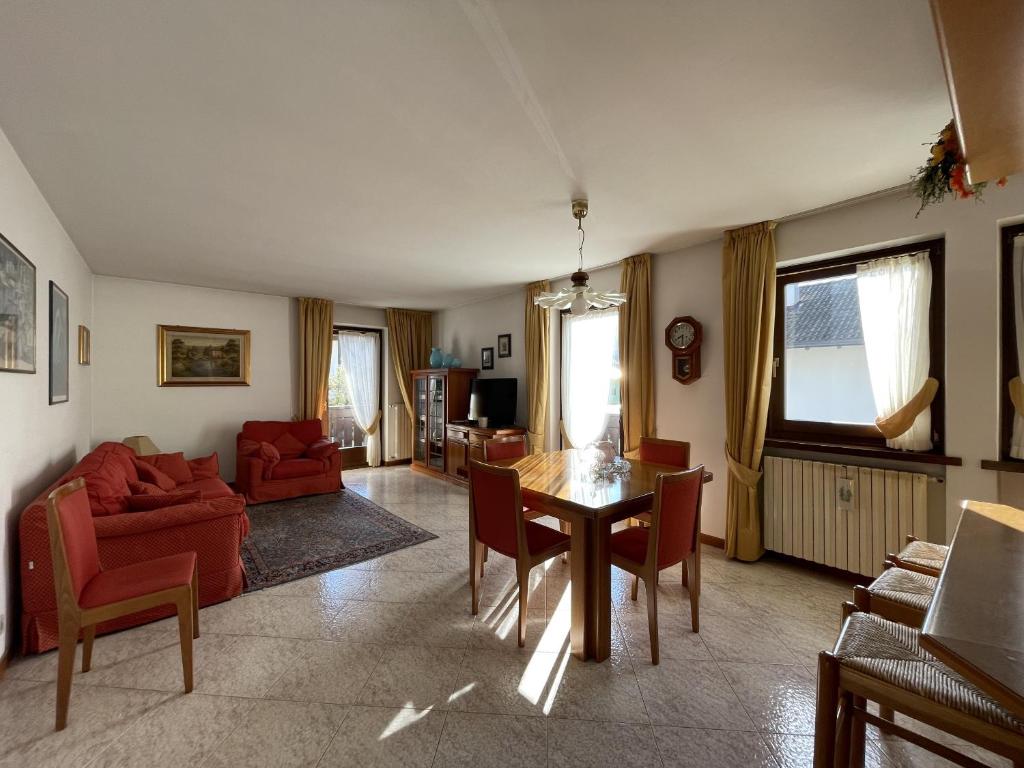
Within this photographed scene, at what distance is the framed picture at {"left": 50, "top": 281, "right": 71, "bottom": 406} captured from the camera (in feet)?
9.33

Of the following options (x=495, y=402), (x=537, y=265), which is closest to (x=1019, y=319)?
(x=537, y=265)

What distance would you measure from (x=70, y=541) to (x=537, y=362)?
12.9 ft

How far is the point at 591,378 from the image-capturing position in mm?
4555

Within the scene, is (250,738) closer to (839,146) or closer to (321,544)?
(321,544)

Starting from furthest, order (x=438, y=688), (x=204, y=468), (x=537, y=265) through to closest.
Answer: (x=204, y=468)
(x=537, y=265)
(x=438, y=688)

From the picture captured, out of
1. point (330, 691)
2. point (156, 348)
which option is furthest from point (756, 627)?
point (156, 348)

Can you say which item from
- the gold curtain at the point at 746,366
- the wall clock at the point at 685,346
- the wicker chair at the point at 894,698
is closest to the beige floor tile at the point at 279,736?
the wicker chair at the point at 894,698

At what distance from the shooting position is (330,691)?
6.11ft

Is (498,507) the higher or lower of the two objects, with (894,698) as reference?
higher

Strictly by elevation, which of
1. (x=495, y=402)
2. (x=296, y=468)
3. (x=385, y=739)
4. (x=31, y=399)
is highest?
(x=31, y=399)

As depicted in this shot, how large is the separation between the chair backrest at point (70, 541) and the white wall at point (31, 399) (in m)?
0.41

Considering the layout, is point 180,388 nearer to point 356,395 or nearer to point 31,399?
point 356,395

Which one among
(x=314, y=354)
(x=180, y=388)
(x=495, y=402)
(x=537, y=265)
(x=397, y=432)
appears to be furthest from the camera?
(x=397, y=432)

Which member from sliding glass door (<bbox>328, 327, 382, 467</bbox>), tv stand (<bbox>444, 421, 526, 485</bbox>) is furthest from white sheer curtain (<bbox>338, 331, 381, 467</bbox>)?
tv stand (<bbox>444, 421, 526, 485</bbox>)
